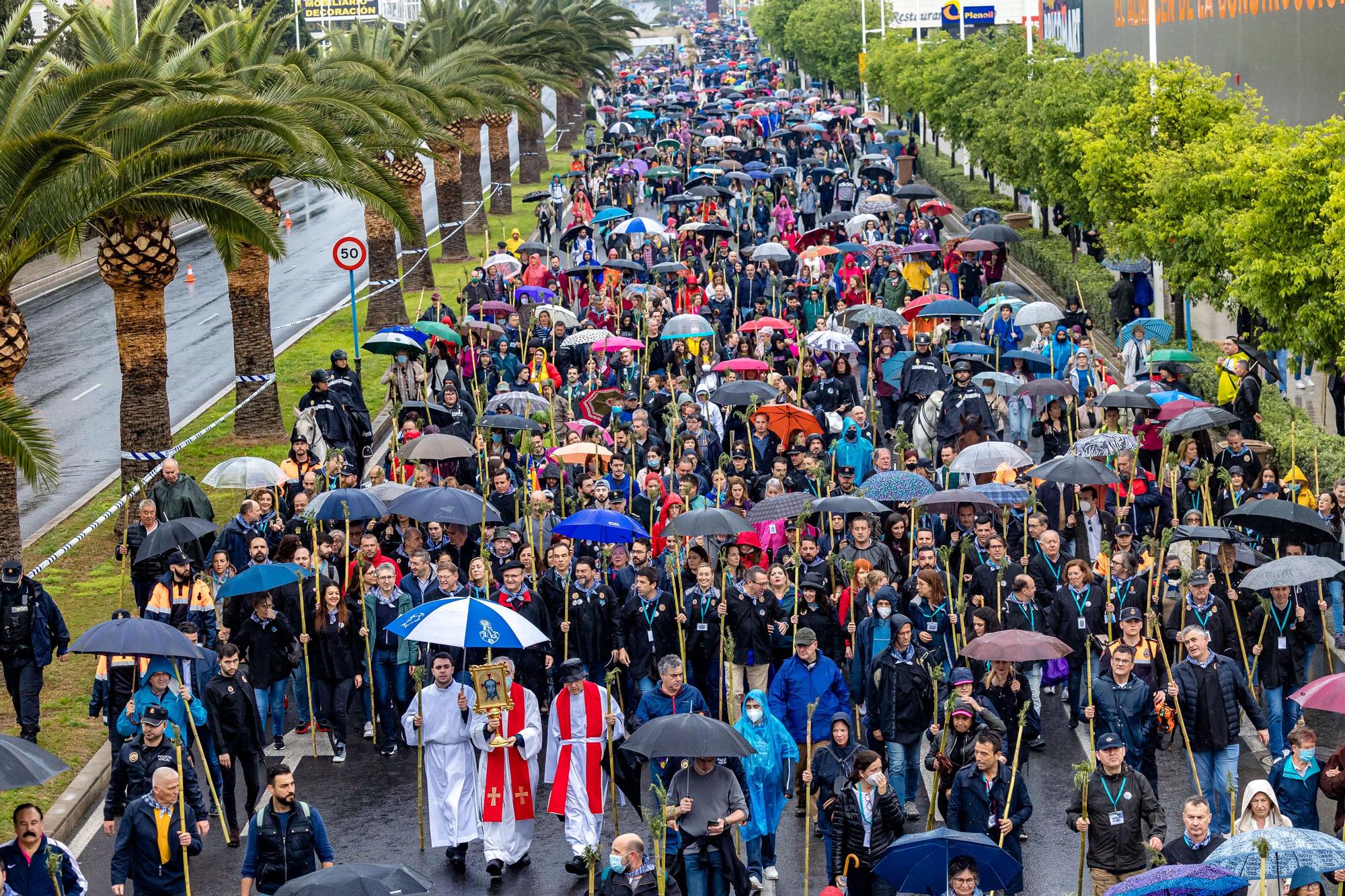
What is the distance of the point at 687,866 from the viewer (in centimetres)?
1134

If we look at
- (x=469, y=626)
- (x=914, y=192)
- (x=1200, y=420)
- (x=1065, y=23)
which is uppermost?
(x=1065, y=23)

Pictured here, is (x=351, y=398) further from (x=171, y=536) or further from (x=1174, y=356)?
(x=1174, y=356)

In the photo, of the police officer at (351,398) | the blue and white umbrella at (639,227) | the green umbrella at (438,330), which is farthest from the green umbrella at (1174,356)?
the blue and white umbrella at (639,227)

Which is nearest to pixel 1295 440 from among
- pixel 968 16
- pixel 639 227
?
pixel 639 227

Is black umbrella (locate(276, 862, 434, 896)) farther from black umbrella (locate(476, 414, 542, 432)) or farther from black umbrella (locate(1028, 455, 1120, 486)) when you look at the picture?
black umbrella (locate(476, 414, 542, 432))

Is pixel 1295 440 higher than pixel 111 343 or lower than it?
higher

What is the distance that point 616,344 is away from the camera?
24328mm

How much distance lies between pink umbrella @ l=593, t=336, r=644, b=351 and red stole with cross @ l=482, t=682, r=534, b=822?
1190cm

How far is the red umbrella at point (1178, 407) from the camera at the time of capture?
64.6ft

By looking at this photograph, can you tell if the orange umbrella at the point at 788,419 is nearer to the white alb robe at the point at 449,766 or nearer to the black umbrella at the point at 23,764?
the white alb robe at the point at 449,766

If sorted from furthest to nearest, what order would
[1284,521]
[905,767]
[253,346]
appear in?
[253,346]
[1284,521]
[905,767]

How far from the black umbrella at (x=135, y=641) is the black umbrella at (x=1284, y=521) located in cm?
854

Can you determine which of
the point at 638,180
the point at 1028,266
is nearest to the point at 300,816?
the point at 1028,266

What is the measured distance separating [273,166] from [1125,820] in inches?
542
